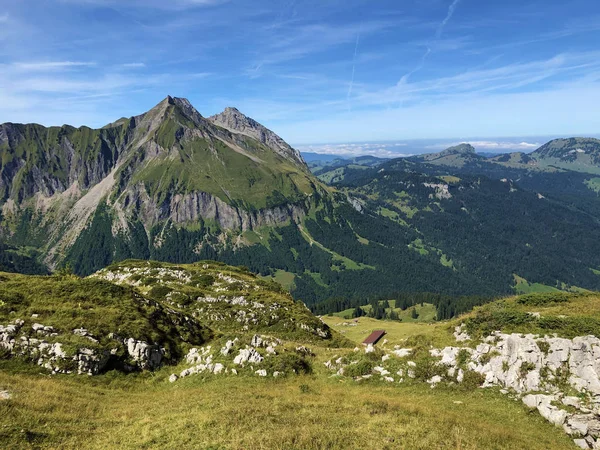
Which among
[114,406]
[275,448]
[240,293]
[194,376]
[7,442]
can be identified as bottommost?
[240,293]

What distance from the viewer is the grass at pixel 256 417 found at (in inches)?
720

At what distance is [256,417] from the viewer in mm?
21703

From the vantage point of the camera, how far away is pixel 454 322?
38.8 m

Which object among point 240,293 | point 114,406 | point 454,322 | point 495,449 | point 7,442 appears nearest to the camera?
point 7,442

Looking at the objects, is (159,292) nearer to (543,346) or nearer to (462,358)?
(462,358)

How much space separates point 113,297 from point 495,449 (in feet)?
137

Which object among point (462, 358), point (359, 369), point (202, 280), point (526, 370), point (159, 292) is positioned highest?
point (526, 370)

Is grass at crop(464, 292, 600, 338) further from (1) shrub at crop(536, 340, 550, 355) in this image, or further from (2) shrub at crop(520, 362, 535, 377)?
(2) shrub at crop(520, 362, 535, 377)

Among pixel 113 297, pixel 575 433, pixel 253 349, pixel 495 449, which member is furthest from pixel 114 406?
pixel 575 433

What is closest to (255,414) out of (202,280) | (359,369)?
(359,369)

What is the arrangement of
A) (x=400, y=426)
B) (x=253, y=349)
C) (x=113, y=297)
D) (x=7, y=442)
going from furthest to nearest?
(x=113, y=297), (x=253, y=349), (x=400, y=426), (x=7, y=442)

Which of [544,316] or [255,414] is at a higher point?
[544,316]

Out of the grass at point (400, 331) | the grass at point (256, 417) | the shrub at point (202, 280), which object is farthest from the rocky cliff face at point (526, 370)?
the shrub at point (202, 280)

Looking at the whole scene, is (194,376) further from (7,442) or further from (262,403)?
(7,442)
